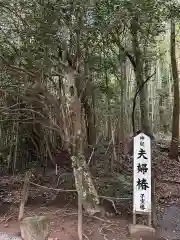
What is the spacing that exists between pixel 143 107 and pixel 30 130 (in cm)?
302

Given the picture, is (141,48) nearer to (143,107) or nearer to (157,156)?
(143,107)

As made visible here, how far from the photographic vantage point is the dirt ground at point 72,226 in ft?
15.4

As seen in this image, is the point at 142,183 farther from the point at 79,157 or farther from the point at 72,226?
the point at 72,226

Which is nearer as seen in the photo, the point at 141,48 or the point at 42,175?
the point at 42,175

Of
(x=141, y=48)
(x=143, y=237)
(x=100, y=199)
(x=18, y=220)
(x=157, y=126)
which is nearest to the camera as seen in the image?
(x=143, y=237)

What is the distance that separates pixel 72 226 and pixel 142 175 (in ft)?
3.76

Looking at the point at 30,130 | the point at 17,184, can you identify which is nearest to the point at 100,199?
the point at 17,184

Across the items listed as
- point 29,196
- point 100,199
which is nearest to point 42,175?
point 29,196

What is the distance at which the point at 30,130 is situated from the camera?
7523 millimetres

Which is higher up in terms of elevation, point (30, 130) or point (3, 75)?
point (3, 75)

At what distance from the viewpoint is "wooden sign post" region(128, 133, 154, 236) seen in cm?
475

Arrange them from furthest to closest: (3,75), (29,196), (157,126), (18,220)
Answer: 1. (157,126)
2. (3,75)
3. (29,196)
4. (18,220)

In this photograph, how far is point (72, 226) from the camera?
16.0 ft

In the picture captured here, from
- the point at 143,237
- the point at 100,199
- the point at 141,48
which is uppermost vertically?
the point at 141,48
